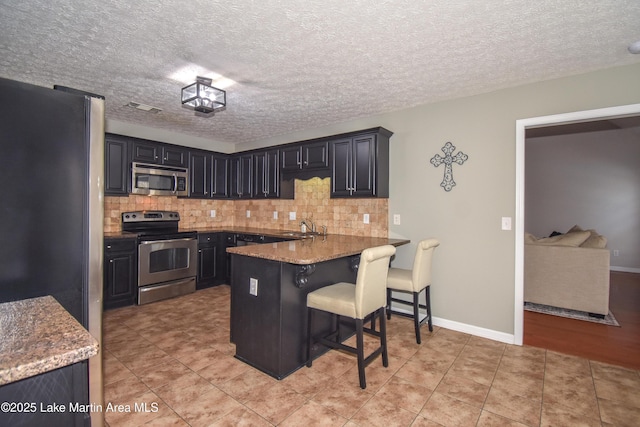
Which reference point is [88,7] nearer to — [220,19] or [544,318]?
[220,19]

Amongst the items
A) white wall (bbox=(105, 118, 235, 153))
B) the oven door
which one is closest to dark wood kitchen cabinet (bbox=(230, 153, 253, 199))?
white wall (bbox=(105, 118, 235, 153))

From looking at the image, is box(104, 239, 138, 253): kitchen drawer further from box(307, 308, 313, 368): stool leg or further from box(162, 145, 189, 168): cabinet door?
box(307, 308, 313, 368): stool leg

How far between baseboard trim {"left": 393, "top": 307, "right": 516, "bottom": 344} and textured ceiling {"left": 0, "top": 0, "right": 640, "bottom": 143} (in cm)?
242

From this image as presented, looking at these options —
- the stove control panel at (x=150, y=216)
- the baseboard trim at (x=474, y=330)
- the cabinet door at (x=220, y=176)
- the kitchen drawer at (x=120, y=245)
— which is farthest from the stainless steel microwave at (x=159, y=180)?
the baseboard trim at (x=474, y=330)

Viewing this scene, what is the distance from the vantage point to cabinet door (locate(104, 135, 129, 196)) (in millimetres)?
4039

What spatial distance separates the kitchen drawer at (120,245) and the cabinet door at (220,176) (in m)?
1.54

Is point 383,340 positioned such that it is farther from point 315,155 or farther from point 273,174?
point 273,174

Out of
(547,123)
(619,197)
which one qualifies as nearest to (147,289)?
(547,123)

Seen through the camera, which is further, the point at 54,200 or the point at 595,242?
the point at 595,242

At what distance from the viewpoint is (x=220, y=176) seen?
17.6 ft

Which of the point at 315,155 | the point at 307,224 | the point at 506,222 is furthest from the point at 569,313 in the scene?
the point at 315,155

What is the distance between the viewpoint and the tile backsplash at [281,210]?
4.14 m

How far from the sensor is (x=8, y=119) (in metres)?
1.13

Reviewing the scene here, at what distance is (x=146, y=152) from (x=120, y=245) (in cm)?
133
